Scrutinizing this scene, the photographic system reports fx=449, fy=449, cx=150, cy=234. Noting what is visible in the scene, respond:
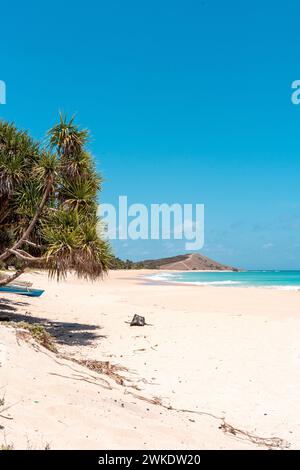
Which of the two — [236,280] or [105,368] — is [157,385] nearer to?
[105,368]

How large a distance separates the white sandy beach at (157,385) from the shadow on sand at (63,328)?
33mm

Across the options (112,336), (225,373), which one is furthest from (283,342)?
(112,336)

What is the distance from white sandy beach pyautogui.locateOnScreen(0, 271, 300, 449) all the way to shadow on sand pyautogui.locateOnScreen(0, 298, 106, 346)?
0.03 m

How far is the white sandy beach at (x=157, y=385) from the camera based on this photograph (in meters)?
4.73

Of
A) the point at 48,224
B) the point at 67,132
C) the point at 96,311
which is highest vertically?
the point at 67,132

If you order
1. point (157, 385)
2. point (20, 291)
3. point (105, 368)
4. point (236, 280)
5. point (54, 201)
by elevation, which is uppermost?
point (54, 201)

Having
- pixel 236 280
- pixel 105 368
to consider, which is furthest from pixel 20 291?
pixel 236 280

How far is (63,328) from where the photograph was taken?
1430 cm

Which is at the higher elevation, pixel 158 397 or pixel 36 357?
pixel 36 357

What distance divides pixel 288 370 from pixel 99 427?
18.7ft

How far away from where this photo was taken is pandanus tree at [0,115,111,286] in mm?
11328

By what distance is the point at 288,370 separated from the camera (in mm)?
9289

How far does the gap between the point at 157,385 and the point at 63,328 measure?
676cm

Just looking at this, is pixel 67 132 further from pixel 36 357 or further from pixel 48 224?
pixel 36 357
